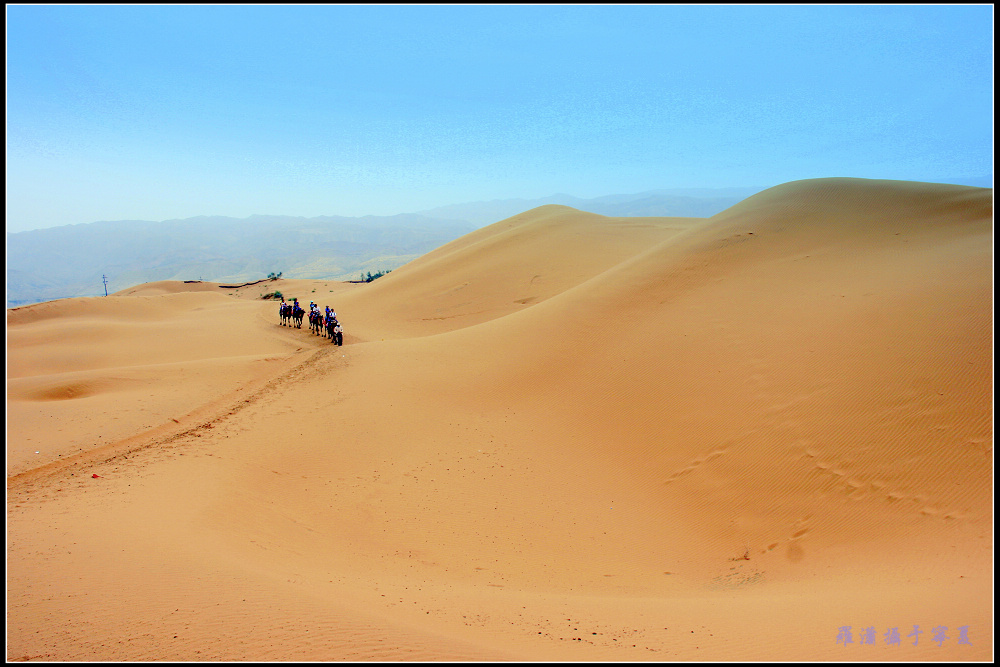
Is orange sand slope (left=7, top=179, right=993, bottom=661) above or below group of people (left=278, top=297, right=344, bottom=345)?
below

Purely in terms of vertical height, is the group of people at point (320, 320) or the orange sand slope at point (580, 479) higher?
the group of people at point (320, 320)

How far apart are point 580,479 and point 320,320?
1512 cm

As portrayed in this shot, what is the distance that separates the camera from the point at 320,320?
66.5 feet

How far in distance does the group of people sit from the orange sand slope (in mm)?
3629

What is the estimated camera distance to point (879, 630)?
4074mm

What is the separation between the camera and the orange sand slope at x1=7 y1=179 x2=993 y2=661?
13.9ft

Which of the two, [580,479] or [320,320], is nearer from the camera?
[580,479]

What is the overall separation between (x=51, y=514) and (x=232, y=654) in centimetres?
441

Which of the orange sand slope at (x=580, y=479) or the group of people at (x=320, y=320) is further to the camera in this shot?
the group of people at (x=320, y=320)

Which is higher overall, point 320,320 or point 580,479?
point 320,320

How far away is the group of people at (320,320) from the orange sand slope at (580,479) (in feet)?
11.9

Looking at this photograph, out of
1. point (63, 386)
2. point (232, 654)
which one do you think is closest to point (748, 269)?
point (232, 654)

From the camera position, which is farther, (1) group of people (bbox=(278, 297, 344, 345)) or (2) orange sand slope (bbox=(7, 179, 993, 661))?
(1) group of people (bbox=(278, 297, 344, 345))

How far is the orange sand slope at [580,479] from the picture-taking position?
13.9ft
